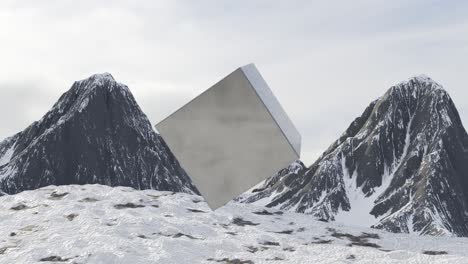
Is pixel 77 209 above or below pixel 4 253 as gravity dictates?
above

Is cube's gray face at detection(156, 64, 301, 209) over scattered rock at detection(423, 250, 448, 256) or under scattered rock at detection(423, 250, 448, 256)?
under

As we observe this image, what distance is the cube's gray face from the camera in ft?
35.0

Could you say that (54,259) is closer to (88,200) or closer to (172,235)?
(172,235)

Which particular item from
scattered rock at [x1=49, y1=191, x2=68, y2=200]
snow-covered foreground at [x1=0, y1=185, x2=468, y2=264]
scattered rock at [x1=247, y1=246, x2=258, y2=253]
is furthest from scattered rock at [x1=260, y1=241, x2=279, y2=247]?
scattered rock at [x1=49, y1=191, x2=68, y2=200]

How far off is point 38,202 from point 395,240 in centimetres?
2457

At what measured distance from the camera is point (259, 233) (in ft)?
163

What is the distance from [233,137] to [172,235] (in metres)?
36.7

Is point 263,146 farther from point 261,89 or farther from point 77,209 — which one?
point 77,209

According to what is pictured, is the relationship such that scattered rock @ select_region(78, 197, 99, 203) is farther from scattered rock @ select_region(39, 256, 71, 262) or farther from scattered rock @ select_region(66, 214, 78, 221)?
scattered rock @ select_region(39, 256, 71, 262)

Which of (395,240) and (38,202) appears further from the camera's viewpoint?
(38,202)

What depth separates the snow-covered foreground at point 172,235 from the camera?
41719mm

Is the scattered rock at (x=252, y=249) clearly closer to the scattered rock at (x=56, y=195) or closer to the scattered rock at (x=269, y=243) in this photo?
the scattered rock at (x=269, y=243)

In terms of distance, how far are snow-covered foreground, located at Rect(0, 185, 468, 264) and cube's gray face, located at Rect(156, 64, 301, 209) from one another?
2964 centimetres

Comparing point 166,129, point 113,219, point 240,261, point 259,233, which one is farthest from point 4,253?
point 166,129
